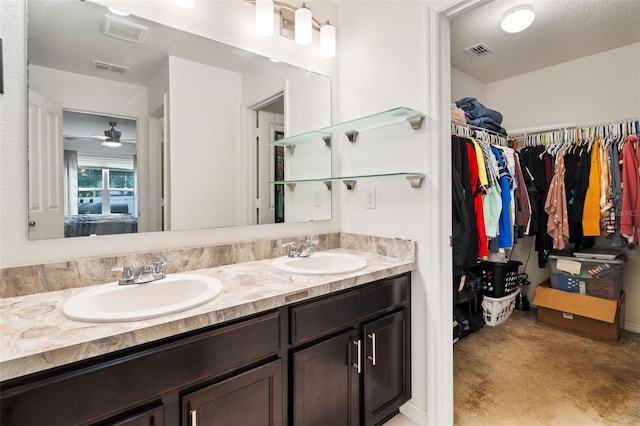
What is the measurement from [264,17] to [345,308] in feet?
4.89

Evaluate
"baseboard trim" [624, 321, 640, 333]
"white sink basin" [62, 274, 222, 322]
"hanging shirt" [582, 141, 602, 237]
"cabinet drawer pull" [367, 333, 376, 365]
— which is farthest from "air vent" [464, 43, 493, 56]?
"white sink basin" [62, 274, 222, 322]

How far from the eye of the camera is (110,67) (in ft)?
4.30

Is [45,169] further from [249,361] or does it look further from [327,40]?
[327,40]

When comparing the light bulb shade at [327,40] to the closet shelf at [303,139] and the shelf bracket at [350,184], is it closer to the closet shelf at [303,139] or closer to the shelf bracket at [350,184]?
the closet shelf at [303,139]

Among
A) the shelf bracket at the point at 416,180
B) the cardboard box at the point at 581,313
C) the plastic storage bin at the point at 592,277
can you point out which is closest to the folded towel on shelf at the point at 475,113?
the plastic storage bin at the point at 592,277

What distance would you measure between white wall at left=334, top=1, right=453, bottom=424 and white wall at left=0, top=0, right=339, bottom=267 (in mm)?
648

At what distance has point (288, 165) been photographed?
6.31 feet

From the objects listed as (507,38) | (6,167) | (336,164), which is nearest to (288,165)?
(336,164)

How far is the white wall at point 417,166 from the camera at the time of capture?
1523mm

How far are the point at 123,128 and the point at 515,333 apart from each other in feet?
10.5

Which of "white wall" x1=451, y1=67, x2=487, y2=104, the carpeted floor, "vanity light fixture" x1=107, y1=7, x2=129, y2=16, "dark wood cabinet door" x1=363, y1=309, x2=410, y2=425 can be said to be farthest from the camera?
"white wall" x1=451, y1=67, x2=487, y2=104

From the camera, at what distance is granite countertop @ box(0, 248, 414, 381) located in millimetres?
703

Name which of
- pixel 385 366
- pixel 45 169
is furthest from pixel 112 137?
pixel 385 366

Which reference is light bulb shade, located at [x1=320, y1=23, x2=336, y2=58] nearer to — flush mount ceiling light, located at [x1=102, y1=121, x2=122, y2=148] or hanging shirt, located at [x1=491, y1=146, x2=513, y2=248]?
flush mount ceiling light, located at [x1=102, y1=121, x2=122, y2=148]
